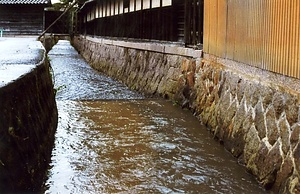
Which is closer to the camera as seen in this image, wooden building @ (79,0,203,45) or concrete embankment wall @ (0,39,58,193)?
concrete embankment wall @ (0,39,58,193)

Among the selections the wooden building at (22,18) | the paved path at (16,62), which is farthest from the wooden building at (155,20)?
the wooden building at (22,18)

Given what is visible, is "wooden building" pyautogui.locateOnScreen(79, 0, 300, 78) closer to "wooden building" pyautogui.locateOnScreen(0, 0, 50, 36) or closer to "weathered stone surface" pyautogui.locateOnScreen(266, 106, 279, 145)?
"weathered stone surface" pyautogui.locateOnScreen(266, 106, 279, 145)

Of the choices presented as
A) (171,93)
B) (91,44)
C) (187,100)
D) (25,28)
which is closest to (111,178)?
(187,100)

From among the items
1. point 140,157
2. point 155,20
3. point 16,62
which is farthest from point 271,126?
point 155,20

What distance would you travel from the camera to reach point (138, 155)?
7.41m

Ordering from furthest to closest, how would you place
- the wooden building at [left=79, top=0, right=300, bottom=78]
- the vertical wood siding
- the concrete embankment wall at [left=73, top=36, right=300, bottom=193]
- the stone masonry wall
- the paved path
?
the wooden building at [left=79, top=0, right=300, bottom=78] → the vertical wood siding → the concrete embankment wall at [left=73, top=36, right=300, bottom=193] → the paved path → the stone masonry wall

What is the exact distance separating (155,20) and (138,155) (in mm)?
9482

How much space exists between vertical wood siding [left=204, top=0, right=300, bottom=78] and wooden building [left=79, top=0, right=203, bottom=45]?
2.09 metres

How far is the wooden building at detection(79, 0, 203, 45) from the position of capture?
1210 centimetres

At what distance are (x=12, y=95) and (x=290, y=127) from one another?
345 centimetres

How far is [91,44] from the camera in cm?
3269

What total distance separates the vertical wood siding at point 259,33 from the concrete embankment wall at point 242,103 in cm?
21

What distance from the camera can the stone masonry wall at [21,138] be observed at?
4.09 m

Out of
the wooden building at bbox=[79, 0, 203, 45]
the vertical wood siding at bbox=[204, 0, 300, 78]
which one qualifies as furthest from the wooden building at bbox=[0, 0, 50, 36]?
the vertical wood siding at bbox=[204, 0, 300, 78]
